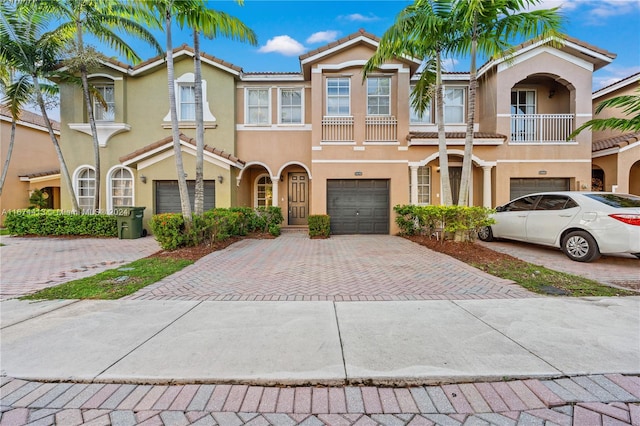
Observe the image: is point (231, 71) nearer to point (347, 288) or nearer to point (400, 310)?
point (347, 288)

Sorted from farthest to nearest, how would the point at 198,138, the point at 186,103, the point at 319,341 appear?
the point at 186,103 → the point at 198,138 → the point at 319,341

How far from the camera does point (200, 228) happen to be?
30.0 ft

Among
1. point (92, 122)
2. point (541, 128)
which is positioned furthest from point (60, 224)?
point (541, 128)

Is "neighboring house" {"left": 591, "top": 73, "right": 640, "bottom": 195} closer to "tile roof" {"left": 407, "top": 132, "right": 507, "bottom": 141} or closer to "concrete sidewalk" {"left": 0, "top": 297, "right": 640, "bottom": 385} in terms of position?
"tile roof" {"left": 407, "top": 132, "right": 507, "bottom": 141}

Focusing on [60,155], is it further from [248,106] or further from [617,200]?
[617,200]

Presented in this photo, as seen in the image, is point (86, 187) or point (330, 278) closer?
point (330, 278)

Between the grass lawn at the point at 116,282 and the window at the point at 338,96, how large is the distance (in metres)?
8.97

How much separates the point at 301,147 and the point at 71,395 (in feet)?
41.2

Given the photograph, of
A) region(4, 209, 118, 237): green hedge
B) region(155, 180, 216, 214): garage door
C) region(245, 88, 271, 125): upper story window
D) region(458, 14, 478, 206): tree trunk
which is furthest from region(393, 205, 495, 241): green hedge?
region(4, 209, 118, 237): green hedge

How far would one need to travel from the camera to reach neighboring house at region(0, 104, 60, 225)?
631 inches

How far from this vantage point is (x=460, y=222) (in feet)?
29.0

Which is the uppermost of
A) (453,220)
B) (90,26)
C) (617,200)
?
(90,26)

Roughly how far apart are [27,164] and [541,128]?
27.4 meters

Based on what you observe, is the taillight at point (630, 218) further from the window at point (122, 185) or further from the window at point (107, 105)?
the window at point (107, 105)
